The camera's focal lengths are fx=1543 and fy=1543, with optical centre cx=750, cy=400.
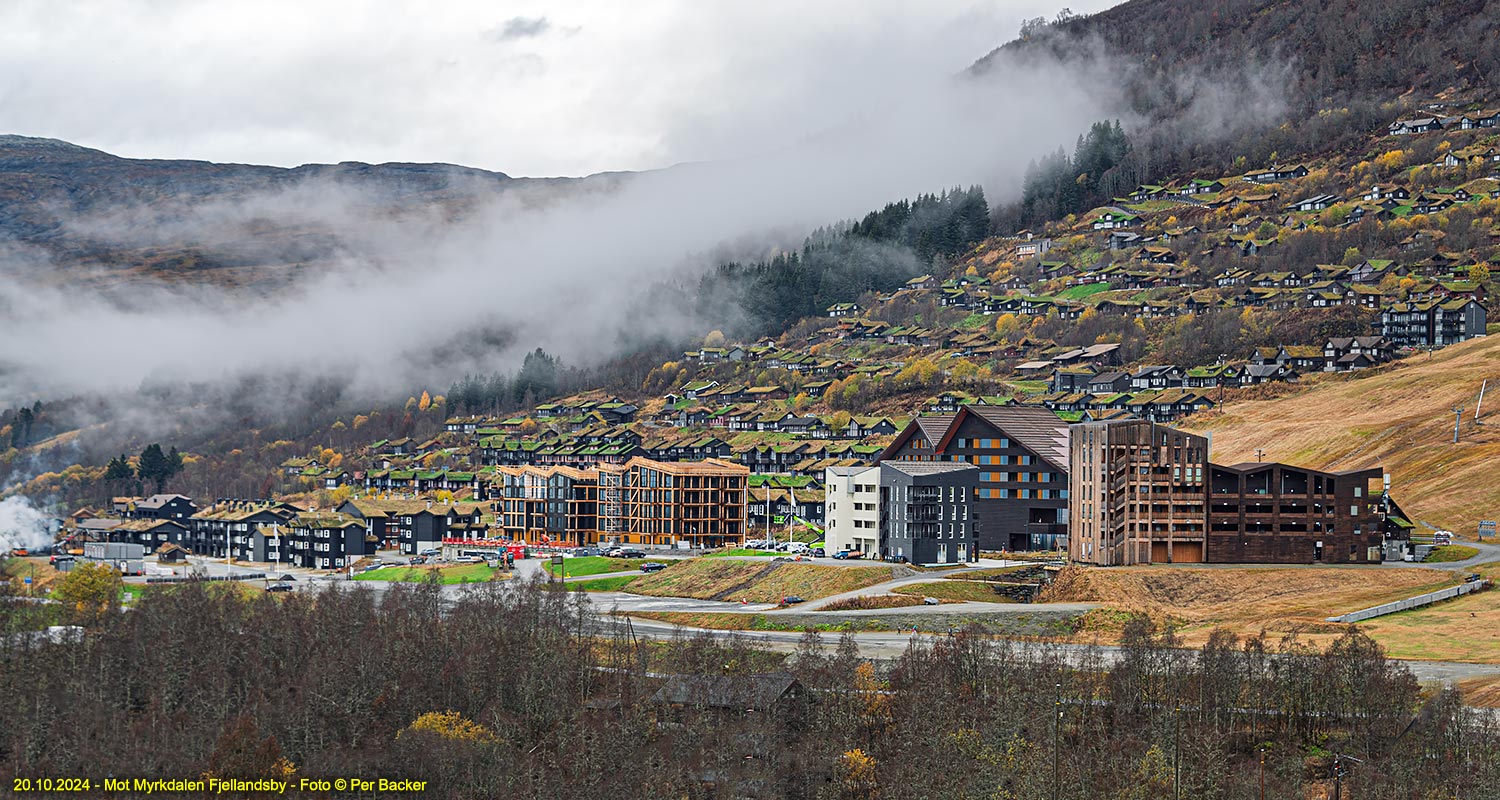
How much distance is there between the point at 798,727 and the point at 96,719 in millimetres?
32914

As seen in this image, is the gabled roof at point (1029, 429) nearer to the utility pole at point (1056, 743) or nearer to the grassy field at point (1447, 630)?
the grassy field at point (1447, 630)

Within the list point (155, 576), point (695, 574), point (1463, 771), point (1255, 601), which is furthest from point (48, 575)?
point (1463, 771)

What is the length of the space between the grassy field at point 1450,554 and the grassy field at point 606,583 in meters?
60.5

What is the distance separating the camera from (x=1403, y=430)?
155 m

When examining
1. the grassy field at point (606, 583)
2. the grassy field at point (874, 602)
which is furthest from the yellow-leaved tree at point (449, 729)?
the grassy field at point (606, 583)

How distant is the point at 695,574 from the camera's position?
399 feet

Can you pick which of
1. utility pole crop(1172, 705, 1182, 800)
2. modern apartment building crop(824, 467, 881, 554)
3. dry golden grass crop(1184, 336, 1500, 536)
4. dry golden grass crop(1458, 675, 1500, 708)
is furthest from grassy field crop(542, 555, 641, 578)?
dry golden grass crop(1458, 675, 1500, 708)

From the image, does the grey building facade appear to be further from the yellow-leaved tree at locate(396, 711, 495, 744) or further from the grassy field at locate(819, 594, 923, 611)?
the yellow-leaved tree at locate(396, 711, 495, 744)

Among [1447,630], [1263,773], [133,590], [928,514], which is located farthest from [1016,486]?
[133,590]

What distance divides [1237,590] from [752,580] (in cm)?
3518

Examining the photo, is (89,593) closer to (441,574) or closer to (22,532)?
(441,574)

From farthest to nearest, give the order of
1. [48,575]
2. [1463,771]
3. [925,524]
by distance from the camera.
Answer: [48,575], [925,524], [1463,771]

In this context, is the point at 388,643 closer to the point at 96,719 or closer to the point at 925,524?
the point at 96,719

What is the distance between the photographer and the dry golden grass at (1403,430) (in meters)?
133
